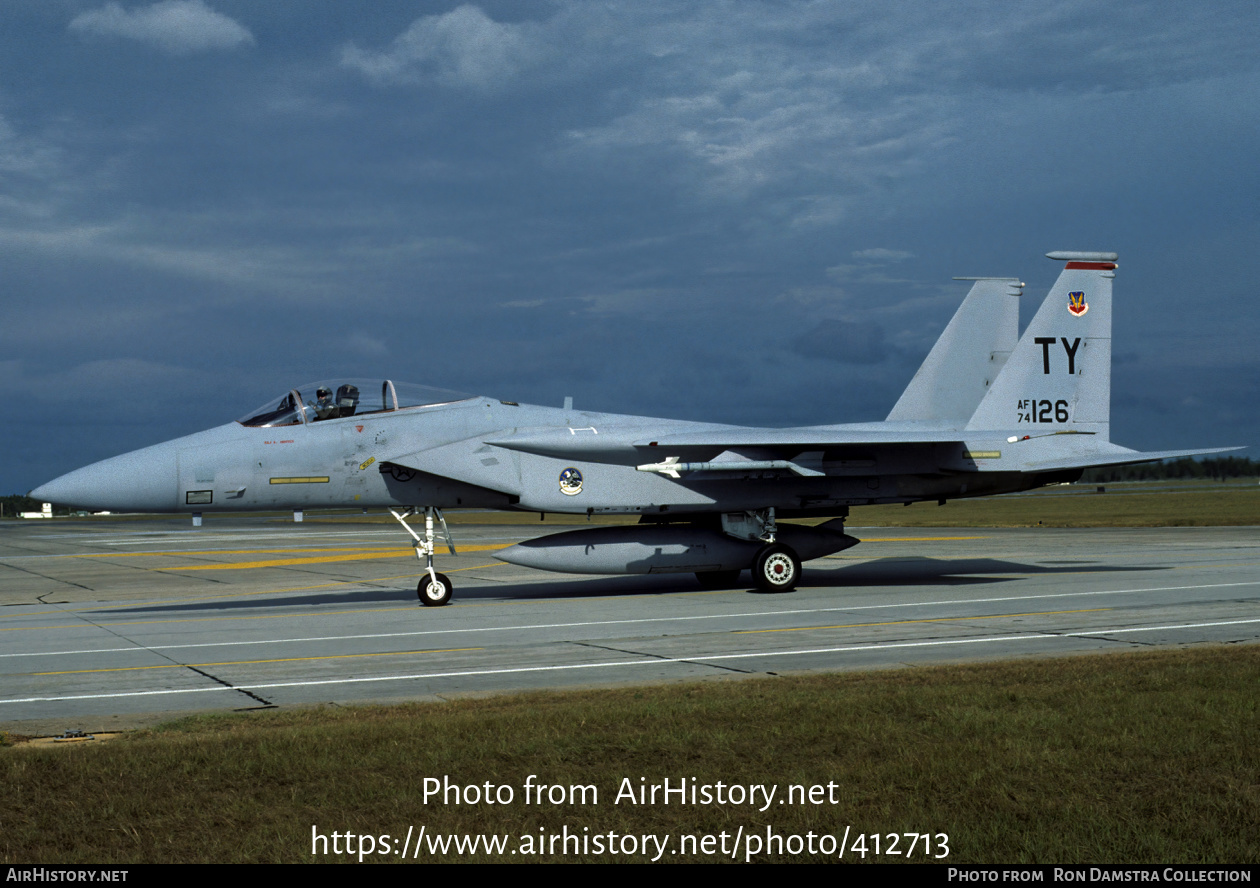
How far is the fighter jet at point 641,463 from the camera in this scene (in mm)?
15000

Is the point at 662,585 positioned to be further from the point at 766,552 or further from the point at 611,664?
the point at 611,664

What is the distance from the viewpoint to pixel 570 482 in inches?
648

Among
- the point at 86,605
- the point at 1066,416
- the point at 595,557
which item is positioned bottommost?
the point at 86,605

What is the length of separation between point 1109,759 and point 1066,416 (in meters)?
14.0

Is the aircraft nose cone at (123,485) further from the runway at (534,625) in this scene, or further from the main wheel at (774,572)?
the main wheel at (774,572)

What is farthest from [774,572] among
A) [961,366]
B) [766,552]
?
[961,366]

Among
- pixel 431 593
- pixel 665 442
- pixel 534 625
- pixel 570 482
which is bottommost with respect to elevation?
pixel 534 625

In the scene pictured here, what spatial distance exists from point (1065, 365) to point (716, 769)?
15.2 metres

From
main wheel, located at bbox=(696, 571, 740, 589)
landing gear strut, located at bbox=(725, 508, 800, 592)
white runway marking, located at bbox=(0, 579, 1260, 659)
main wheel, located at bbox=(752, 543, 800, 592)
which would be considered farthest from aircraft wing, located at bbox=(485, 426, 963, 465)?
white runway marking, located at bbox=(0, 579, 1260, 659)

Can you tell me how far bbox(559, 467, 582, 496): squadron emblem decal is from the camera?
1642 cm

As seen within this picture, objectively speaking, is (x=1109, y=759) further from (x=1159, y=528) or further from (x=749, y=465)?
(x=1159, y=528)

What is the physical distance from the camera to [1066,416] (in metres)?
18.7

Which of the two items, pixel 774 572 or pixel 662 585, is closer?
pixel 774 572
